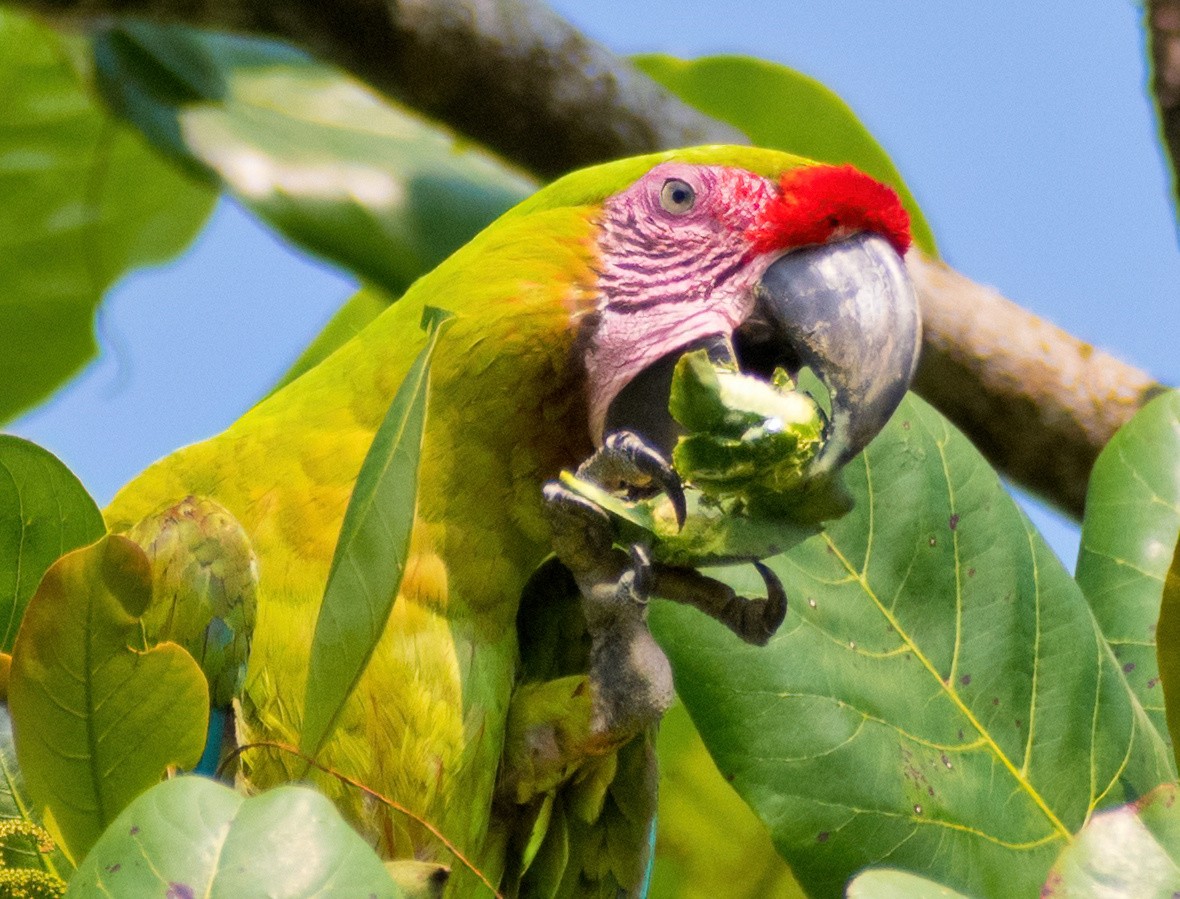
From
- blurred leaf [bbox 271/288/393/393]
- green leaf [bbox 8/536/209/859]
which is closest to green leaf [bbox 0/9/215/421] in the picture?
blurred leaf [bbox 271/288/393/393]

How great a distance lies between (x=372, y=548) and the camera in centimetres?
75

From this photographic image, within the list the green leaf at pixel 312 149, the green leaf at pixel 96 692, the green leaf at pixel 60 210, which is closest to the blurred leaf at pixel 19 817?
the green leaf at pixel 96 692

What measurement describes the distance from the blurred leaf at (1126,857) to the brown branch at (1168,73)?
3.29ft

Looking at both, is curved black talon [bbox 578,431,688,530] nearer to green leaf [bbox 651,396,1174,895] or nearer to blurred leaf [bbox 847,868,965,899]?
green leaf [bbox 651,396,1174,895]

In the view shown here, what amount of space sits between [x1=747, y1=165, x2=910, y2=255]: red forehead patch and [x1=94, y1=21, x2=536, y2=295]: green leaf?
0.68 m

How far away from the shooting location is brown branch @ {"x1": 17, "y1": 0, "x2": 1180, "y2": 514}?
1942mm

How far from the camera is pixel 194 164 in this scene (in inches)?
74.0

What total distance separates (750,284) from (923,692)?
385 mm

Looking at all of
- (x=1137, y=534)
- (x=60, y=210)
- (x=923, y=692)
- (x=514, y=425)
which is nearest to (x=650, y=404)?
(x=514, y=425)

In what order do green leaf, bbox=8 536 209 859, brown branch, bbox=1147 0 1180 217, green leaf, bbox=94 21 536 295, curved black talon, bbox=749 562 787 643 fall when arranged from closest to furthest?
green leaf, bbox=8 536 209 859 → curved black talon, bbox=749 562 787 643 → brown branch, bbox=1147 0 1180 217 → green leaf, bbox=94 21 536 295

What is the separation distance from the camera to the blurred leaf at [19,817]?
2.74 feet

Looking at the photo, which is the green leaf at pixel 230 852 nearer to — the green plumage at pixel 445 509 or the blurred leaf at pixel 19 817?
the blurred leaf at pixel 19 817

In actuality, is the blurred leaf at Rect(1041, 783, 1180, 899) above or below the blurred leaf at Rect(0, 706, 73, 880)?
above

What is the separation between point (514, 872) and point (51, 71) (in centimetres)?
184
